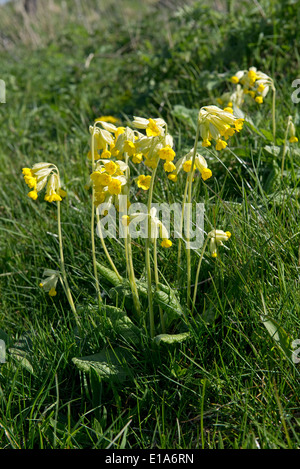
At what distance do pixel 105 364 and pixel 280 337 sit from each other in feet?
1.87

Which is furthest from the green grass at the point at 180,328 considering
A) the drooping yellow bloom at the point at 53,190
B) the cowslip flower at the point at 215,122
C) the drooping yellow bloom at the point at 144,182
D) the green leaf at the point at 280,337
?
the drooping yellow bloom at the point at 53,190

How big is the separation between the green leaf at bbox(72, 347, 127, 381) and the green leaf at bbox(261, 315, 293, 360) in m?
0.47

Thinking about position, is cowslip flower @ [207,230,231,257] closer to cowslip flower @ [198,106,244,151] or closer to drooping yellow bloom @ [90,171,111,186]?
cowslip flower @ [198,106,244,151]

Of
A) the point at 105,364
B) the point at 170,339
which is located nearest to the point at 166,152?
the point at 170,339

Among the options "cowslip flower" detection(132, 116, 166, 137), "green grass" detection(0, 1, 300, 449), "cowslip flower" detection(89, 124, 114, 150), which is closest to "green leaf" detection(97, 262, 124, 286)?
"green grass" detection(0, 1, 300, 449)

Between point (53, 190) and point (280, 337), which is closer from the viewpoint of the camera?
point (280, 337)

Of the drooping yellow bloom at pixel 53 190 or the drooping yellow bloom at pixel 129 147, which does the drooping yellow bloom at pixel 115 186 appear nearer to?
the drooping yellow bloom at pixel 129 147

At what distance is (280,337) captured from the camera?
1.40 metres

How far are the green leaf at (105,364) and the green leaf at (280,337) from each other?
474mm

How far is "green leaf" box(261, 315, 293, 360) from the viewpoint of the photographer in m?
1.39

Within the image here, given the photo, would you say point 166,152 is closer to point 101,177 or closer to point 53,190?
point 101,177

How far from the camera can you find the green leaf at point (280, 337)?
54.7 inches

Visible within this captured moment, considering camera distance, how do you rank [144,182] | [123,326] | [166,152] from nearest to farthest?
[166,152] < [144,182] < [123,326]

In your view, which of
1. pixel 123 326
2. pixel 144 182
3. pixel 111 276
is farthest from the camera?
pixel 111 276
